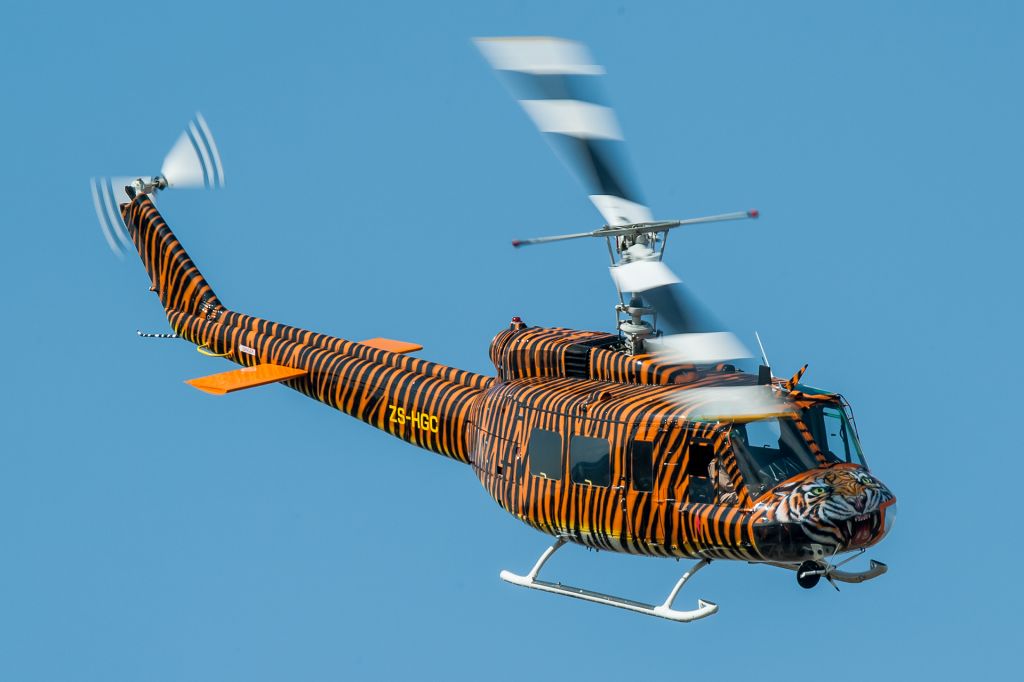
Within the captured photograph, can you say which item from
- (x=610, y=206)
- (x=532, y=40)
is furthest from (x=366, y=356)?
(x=532, y=40)

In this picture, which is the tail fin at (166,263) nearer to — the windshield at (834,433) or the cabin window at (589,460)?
the cabin window at (589,460)

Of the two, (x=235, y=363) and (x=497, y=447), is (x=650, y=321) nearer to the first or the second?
(x=497, y=447)

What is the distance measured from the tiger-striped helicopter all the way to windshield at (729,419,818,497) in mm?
15

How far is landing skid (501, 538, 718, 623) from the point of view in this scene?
671 inches

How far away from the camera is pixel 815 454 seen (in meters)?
17.0

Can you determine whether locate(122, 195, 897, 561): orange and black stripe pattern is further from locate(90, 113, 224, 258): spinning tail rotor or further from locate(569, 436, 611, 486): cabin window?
locate(90, 113, 224, 258): spinning tail rotor

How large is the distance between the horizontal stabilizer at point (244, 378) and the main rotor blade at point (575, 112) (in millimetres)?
5819

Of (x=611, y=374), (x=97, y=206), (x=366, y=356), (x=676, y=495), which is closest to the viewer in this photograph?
(x=676, y=495)

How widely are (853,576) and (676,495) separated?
2236 millimetres

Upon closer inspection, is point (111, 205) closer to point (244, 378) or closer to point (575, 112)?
point (244, 378)

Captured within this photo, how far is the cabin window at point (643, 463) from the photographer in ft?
56.1

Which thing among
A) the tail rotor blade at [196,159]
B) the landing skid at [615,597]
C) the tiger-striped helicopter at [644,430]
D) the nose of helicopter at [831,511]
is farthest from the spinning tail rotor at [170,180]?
A: the nose of helicopter at [831,511]

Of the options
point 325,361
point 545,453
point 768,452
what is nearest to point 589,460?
point 545,453

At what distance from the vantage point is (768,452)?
16969 millimetres
